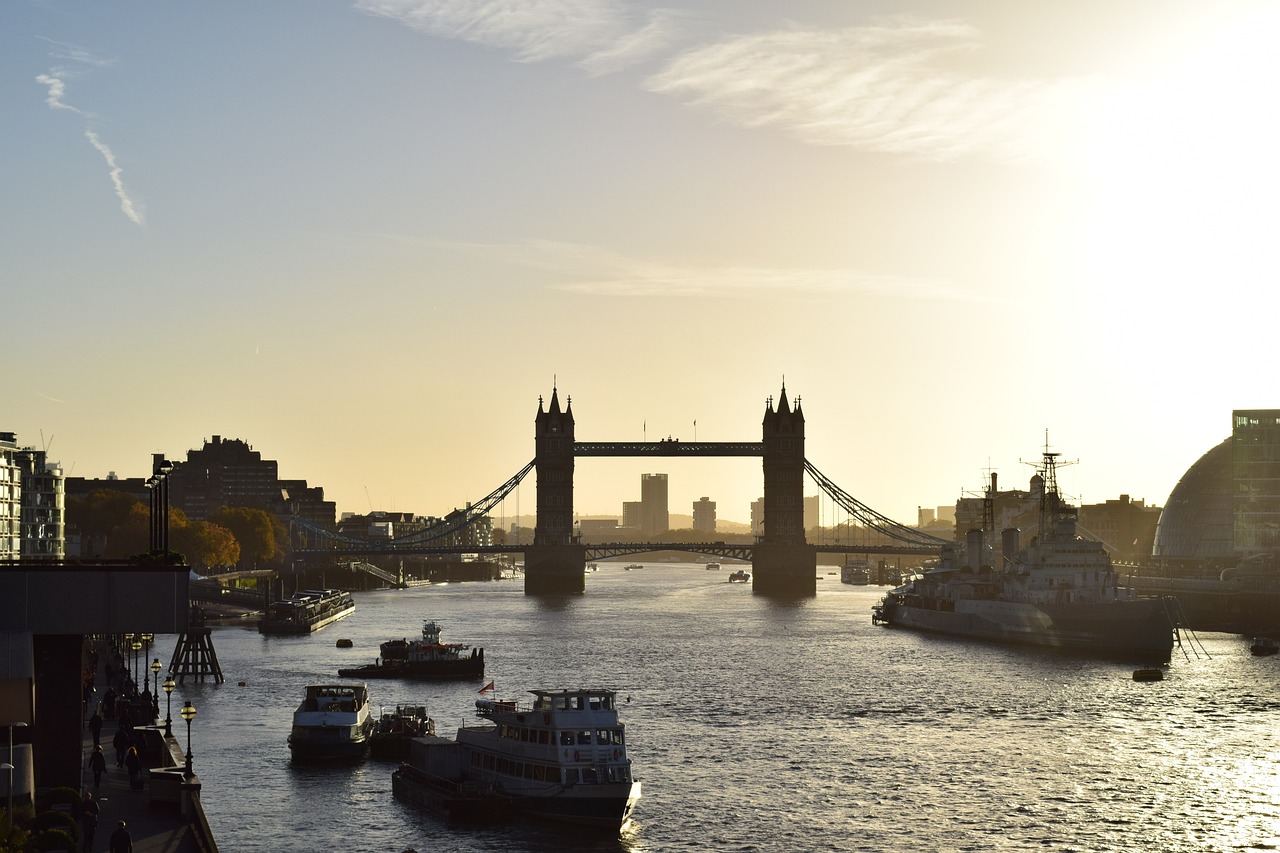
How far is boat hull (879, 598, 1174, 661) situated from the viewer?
12075cm

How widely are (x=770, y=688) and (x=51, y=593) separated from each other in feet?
197

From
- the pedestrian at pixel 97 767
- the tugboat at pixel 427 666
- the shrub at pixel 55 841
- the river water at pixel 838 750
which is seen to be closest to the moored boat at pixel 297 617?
the river water at pixel 838 750

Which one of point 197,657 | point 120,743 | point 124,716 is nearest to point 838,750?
point 124,716

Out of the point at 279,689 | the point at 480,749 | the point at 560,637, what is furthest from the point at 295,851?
the point at 560,637

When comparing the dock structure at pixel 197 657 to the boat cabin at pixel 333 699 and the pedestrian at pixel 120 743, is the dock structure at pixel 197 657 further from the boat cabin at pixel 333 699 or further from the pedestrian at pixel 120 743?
the pedestrian at pixel 120 743

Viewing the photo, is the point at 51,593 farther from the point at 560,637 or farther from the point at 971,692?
the point at 560,637

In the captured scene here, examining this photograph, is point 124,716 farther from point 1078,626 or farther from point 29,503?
point 29,503

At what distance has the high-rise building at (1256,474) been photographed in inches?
7456

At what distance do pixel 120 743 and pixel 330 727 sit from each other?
11586mm

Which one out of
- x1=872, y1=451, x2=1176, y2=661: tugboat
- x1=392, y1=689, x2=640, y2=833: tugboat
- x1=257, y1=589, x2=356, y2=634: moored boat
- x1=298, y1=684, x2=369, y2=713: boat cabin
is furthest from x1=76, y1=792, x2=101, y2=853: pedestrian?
x1=257, y1=589, x2=356, y2=634: moored boat

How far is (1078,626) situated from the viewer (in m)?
128

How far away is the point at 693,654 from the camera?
416 feet

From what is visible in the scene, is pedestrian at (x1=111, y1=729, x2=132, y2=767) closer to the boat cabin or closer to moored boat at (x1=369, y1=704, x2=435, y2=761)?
the boat cabin

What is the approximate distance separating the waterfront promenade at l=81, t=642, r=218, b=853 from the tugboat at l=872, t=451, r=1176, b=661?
277 ft
